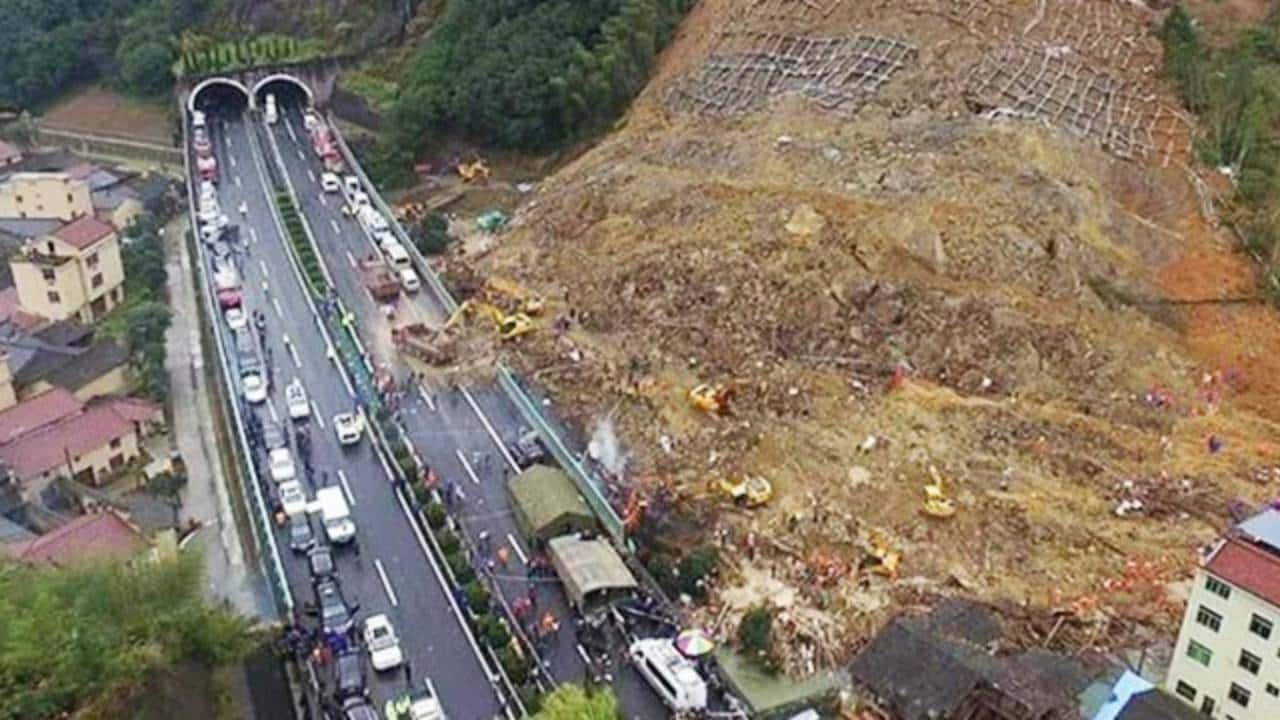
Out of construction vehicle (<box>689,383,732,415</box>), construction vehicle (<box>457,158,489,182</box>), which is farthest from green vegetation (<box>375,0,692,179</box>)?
construction vehicle (<box>689,383,732,415</box>)

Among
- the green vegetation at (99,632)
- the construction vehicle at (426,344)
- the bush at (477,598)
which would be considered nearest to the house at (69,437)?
the construction vehicle at (426,344)

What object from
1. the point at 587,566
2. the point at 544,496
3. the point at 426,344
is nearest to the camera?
the point at 587,566

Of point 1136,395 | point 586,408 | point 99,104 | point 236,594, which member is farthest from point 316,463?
point 99,104

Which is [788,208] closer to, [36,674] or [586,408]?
[586,408]

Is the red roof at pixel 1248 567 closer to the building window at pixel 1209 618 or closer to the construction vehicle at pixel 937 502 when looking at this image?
the building window at pixel 1209 618

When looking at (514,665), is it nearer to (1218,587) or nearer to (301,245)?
(1218,587)

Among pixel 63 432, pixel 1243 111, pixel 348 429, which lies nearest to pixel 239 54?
pixel 63 432
